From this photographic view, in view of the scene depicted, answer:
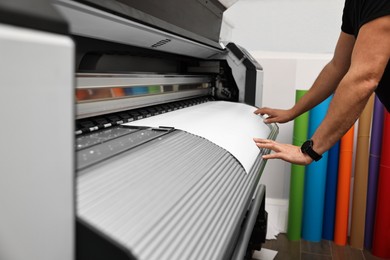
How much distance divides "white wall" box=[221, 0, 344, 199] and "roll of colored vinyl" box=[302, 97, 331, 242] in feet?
1.02

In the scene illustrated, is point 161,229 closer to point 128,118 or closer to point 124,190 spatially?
point 124,190

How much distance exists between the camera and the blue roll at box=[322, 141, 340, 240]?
250 centimetres

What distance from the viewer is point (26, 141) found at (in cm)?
37

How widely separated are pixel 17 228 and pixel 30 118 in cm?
11

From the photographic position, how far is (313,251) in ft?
8.05

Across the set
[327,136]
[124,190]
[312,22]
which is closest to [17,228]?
[124,190]

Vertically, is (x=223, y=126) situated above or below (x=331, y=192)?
above

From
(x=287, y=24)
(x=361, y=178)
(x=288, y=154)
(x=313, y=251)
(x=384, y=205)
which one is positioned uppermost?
(x=287, y=24)

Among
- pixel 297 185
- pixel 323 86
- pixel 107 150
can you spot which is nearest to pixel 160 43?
pixel 107 150

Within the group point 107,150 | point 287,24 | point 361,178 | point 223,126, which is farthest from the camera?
point 287,24

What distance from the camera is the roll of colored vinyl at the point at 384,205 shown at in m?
2.32

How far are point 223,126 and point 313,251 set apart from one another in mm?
1684

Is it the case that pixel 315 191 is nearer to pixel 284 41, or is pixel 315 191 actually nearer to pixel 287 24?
pixel 284 41

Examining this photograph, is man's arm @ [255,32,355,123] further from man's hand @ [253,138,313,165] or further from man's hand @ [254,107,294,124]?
man's hand @ [253,138,313,165]
